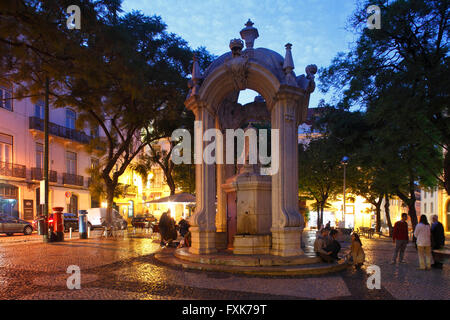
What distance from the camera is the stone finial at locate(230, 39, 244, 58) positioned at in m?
11.3

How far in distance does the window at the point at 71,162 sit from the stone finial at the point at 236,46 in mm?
30625

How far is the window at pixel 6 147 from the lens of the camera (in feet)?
98.6

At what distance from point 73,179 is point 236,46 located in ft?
100

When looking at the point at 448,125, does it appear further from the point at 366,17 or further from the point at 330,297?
the point at 330,297

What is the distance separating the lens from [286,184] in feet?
36.1

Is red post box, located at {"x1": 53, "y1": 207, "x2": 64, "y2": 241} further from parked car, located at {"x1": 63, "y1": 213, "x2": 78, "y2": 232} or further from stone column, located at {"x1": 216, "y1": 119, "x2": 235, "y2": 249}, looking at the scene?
parked car, located at {"x1": 63, "y1": 213, "x2": 78, "y2": 232}

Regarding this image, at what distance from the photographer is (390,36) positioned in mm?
15680

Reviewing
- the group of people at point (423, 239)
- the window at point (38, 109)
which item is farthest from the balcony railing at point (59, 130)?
the group of people at point (423, 239)

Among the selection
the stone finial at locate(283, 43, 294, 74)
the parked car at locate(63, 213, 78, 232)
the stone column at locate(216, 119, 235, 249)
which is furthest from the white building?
the stone finial at locate(283, 43, 294, 74)

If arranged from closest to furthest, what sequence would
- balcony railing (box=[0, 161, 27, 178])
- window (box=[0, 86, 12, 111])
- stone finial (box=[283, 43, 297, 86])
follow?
stone finial (box=[283, 43, 297, 86]), window (box=[0, 86, 12, 111]), balcony railing (box=[0, 161, 27, 178])

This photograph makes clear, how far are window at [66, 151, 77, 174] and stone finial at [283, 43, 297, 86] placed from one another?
3149 cm

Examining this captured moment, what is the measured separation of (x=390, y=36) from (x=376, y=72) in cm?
167

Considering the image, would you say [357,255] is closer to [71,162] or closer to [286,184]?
[286,184]
